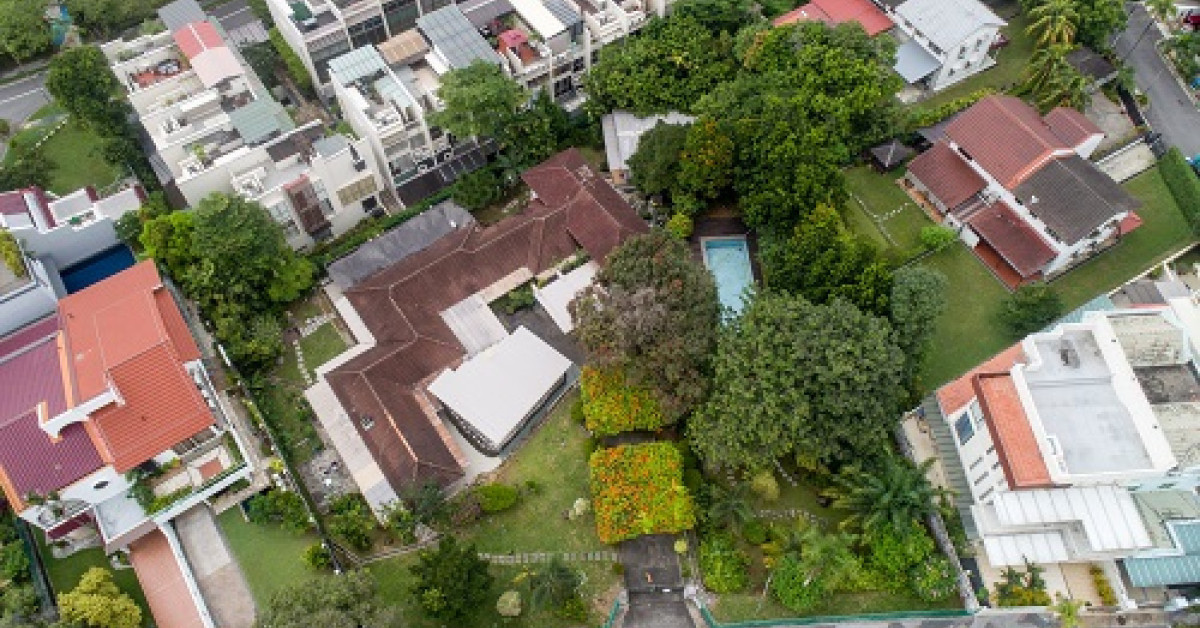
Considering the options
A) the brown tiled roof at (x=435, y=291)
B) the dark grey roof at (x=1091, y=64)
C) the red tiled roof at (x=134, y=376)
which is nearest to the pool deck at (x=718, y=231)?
the brown tiled roof at (x=435, y=291)

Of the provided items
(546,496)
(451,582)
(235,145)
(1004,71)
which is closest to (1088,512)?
(546,496)

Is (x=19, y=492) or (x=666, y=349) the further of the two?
(x=666, y=349)

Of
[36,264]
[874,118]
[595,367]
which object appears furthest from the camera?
[874,118]

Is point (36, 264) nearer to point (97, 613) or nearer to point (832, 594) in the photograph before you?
point (97, 613)

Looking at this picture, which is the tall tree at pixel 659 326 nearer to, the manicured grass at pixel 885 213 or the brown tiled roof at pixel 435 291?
the brown tiled roof at pixel 435 291

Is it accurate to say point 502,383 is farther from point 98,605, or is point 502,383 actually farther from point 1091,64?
point 1091,64

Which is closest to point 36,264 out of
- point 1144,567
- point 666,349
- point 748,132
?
point 666,349

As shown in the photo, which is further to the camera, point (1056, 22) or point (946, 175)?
point (1056, 22)
